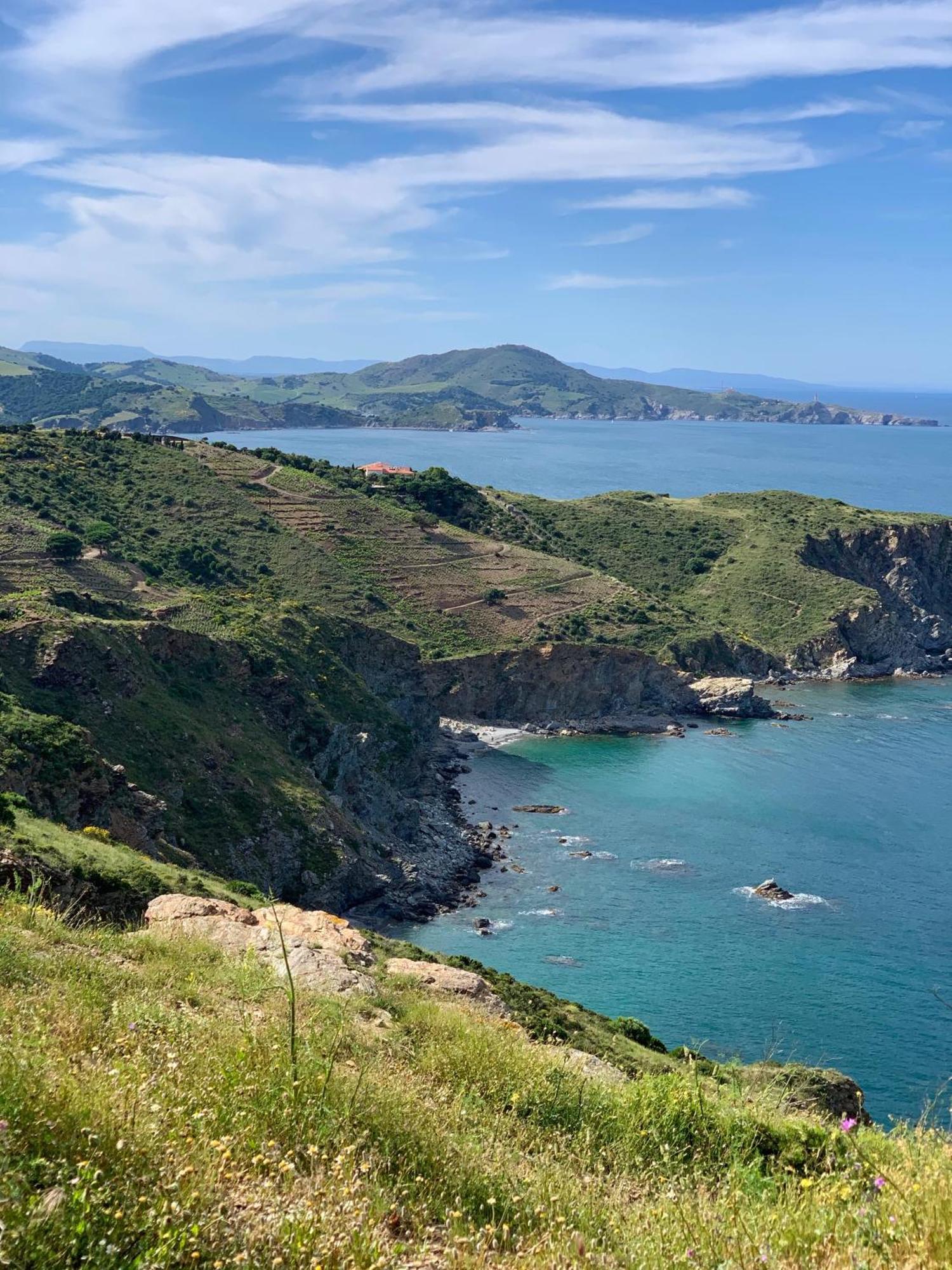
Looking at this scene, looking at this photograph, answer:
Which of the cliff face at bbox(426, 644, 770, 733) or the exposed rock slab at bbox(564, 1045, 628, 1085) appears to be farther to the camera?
the cliff face at bbox(426, 644, 770, 733)

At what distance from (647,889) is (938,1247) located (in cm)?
4501

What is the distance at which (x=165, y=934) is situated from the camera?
49.4 ft

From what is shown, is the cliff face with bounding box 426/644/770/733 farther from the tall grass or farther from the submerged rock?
the tall grass

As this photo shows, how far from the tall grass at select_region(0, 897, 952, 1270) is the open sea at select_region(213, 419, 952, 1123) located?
42.9ft

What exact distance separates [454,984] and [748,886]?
34.3 metres

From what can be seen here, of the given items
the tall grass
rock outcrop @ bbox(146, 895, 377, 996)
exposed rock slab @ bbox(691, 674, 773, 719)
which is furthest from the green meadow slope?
the tall grass

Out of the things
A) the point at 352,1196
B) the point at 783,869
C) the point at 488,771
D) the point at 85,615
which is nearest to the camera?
the point at 352,1196

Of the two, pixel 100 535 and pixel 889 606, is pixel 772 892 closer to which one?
pixel 100 535

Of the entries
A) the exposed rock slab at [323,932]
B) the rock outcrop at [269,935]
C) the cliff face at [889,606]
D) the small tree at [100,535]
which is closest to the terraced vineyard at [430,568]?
the small tree at [100,535]

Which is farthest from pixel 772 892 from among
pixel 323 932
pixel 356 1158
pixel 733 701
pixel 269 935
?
pixel 356 1158

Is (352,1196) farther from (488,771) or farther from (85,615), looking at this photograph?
(488,771)

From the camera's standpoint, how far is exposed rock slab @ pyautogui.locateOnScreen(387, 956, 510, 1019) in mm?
17594

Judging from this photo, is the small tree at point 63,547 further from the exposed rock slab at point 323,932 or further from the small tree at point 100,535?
the exposed rock slab at point 323,932

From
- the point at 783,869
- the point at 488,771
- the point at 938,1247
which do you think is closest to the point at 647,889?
the point at 783,869
